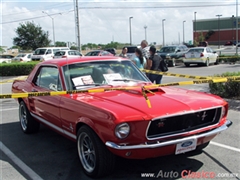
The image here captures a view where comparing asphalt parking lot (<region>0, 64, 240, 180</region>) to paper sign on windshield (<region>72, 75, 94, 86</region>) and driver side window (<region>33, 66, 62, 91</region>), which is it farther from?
paper sign on windshield (<region>72, 75, 94, 86</region>)

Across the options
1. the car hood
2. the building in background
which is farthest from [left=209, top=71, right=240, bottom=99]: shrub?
the building in background

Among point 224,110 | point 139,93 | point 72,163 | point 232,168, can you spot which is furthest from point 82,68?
point 232,168

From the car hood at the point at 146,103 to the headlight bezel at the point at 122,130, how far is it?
0.35 ft

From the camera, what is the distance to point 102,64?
5254 mm

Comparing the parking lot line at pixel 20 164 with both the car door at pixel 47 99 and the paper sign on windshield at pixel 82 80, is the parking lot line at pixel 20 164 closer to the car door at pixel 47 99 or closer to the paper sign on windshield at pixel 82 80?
the car door at pixel 47 99

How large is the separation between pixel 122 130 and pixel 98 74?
1.75 meters

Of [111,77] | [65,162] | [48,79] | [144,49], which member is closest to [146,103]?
[111,77]

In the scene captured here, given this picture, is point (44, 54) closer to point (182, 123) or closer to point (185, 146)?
point (182, 123)

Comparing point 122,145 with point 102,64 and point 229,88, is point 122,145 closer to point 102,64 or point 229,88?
point 102,64

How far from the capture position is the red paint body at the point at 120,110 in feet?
11.6

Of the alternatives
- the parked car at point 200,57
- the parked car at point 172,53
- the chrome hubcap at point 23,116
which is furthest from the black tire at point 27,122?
the parked car at point 172,53

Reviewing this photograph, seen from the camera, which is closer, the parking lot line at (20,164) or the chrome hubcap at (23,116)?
the parking lot line at (20,164)

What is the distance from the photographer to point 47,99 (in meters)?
5.14

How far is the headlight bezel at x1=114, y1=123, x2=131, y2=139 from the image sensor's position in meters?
A: 3.54
